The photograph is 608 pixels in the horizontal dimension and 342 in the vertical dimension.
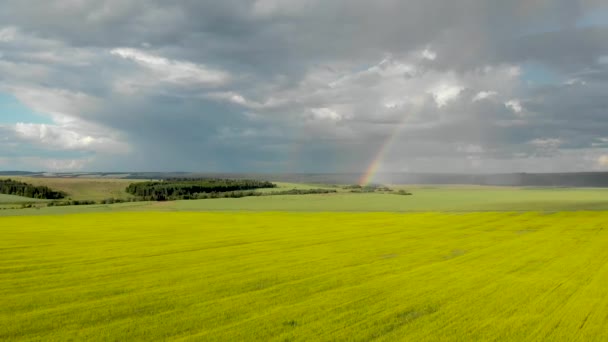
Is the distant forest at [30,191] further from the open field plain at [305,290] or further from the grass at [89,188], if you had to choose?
the open field plain at [305,290]

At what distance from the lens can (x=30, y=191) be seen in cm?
13088

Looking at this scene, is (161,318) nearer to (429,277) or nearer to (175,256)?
(429,277)

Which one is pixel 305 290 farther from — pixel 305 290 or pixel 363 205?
pixel 363 205

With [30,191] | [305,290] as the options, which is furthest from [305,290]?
[30,191]

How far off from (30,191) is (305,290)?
135144mm

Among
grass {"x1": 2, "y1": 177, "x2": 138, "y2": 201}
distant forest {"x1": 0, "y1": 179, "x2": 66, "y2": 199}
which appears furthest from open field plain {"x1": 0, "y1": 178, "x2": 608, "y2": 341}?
grass {"x1": 2, "y1": 177, "x2": 138, "y2": 201}

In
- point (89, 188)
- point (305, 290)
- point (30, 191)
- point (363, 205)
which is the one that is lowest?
point (305, 290)

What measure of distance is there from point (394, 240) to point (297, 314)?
20.5 meters

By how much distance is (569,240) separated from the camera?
1321 inches

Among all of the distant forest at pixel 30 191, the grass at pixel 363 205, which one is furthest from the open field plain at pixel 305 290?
the distant forest at pixel 30 191

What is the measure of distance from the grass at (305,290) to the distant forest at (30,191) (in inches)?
4322

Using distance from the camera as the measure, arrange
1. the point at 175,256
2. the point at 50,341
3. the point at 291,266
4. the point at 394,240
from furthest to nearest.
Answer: the point at 394,240 < the point at 175,256 < the point at 291,266 < the point at 50,341

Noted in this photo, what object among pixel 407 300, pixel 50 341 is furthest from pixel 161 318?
pixel 407 300

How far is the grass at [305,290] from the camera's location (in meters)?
12.5
